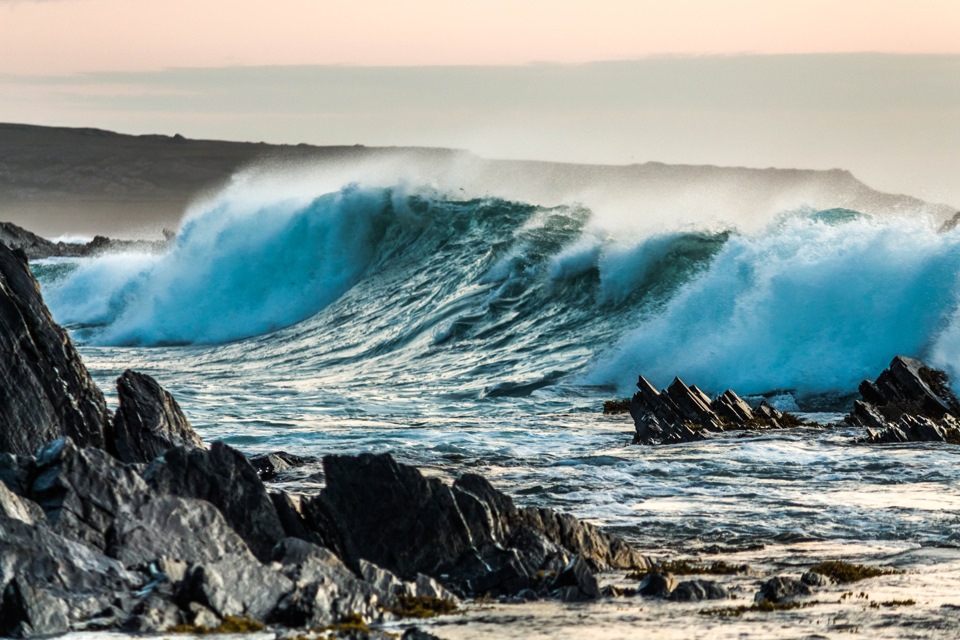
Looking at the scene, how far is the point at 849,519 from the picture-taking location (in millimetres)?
14477

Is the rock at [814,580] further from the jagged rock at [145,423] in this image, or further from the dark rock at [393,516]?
the jagged rock at [145,423]

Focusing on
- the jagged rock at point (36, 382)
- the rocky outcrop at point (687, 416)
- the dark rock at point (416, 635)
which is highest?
the jagged rock at point (36, 382)

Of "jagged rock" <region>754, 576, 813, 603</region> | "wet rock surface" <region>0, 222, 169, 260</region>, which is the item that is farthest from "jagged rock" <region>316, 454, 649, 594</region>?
"wet rock surface" <region>0, 222, 169, 260</region>

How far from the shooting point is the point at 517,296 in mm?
38312

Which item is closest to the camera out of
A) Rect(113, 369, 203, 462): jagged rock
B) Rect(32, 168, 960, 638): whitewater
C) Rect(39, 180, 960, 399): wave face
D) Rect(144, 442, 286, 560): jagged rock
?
Rect(144, 442, 286, 560): jagged rock

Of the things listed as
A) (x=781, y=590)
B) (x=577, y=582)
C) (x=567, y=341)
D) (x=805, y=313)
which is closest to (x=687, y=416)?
(x=805, y=313)

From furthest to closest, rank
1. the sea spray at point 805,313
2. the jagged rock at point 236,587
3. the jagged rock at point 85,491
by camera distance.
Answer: the sea spray at point 805,313, the jagged rock at point 85,491, the jagged rock at point 236,587

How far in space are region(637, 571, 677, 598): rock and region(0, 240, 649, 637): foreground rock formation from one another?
40cm

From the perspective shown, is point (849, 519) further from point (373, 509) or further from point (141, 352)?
point (141, 352)

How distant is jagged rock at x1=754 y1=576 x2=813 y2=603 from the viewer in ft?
34.9

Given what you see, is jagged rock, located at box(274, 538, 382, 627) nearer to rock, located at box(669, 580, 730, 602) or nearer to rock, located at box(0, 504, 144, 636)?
rock, located at box(0, 504, 144, 636)

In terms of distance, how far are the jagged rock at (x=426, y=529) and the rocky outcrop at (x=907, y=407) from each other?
972 cm

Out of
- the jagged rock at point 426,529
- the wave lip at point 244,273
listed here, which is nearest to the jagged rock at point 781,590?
the jagged rock at point 426,529

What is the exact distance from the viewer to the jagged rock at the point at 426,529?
11.0 metres
